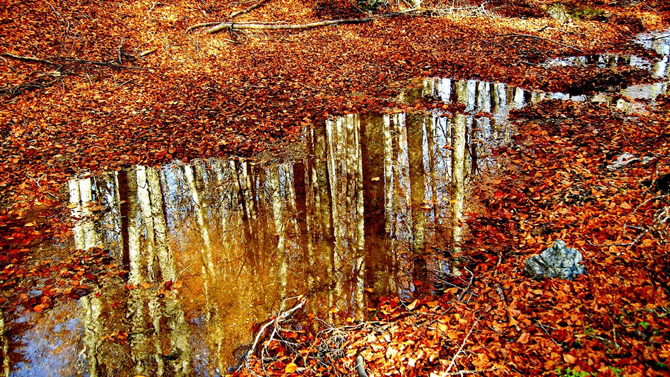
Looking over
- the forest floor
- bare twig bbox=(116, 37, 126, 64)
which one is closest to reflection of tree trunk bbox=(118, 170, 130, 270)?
the forest floor

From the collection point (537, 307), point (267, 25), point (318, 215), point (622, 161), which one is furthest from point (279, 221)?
point (267, 25)

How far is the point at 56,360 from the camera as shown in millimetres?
4367

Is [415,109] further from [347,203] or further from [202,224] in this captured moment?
[202,224]

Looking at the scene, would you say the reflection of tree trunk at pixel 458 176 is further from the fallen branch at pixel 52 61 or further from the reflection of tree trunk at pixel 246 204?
the fallen branch at pixel 52 61

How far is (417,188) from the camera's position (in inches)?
281

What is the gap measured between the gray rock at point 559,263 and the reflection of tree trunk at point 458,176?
1185mm

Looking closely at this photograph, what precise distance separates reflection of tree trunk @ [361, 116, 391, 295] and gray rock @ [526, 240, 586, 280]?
1892mm

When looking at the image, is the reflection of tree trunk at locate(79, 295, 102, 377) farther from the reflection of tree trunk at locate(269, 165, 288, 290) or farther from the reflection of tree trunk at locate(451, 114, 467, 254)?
the reflection of tree trunk at locate(451, 114, 467, 254)

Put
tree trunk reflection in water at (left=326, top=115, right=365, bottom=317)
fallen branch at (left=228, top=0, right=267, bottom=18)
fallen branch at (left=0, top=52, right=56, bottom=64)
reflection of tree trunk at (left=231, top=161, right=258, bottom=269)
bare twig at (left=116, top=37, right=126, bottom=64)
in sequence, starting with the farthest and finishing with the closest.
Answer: fallen branch at (left=228, top=0, right=267, bottom=18), bare twig at (left=116, top=37, right=126, bottom=64), fallen branch at (left=0, top=52, right=56, bottom=64), reflection of tree trunk at (left=231, top=161, right=258, bottom=269), tree trunk reflection in water at (left=326, top=115, right=365, bottom=317)

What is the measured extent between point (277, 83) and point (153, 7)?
7824 millimetres

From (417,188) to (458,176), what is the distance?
85cm

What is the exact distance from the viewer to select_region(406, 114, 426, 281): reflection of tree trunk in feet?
18.1

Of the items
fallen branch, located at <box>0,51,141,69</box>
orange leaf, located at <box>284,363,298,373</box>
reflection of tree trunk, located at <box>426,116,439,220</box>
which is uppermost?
fallen branch, located at <box>0,51,141,69</box>

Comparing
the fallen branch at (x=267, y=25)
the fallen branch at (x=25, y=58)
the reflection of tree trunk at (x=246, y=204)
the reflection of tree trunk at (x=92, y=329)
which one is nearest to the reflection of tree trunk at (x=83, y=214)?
the reflection of tree trunk at (x=92, y=329)
